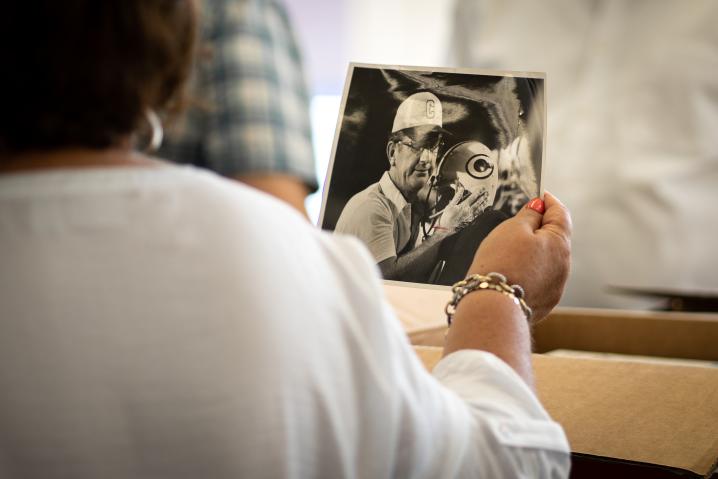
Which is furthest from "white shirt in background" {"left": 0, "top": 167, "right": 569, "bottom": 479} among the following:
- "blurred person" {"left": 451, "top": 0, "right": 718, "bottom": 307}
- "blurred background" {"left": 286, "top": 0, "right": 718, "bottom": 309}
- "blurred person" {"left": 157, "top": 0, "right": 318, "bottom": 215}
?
"blurred person" {"left": 451, "top": 0, "right": 718, "bottom": 307}

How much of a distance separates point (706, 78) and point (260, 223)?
189cm

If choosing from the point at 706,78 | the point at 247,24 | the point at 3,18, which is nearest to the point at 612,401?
the point at 247,24

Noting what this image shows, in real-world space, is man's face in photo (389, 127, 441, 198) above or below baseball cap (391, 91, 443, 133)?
below

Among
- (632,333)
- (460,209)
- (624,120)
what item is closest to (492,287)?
(460,209)

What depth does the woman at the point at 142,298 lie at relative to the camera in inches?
14.4

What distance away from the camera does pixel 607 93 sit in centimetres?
217

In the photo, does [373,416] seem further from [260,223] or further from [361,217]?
[361,217]

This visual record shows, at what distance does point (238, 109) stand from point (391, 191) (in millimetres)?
241

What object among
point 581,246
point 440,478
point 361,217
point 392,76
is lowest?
point 581,246

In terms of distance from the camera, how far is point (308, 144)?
58cm

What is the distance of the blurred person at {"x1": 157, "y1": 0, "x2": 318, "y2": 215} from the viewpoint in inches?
21.4

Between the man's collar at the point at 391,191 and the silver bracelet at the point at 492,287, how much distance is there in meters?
0.18

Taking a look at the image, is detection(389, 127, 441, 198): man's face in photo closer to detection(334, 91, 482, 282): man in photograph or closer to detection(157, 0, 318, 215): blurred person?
detection(334, 91, 482, 282): man in photograph

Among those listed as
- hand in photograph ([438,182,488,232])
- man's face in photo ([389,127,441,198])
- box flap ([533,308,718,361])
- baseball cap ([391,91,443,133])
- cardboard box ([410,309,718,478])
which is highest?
baseball cap ([391,91,443,133])
